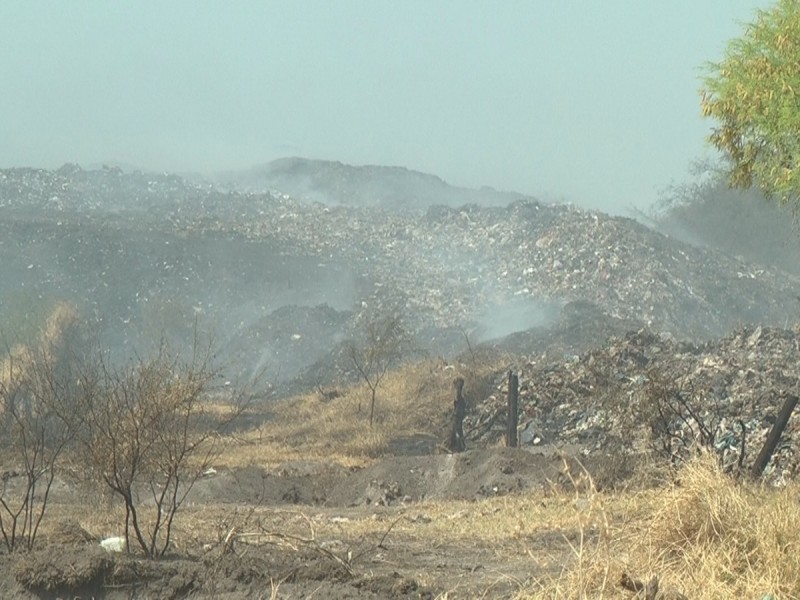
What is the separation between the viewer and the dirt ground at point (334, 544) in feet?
23.2

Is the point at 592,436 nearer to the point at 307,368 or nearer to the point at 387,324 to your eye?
the point at 387,324

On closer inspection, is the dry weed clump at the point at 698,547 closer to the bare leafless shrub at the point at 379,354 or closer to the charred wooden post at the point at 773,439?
the charred wooden post at the point at 773,439

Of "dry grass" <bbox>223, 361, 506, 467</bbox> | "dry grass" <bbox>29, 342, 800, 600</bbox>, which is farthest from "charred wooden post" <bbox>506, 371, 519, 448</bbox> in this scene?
"dry grass" <bbox>29, 342, 800, 600</bbox>

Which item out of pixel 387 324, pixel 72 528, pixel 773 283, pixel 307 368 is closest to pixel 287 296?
pixel 307 368

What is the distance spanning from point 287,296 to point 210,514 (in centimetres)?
3200

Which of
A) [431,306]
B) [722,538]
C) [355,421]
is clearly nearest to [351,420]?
[355,421]

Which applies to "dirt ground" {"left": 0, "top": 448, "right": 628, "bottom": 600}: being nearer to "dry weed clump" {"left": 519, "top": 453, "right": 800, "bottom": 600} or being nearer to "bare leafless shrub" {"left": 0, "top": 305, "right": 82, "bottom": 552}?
"bare leafless shrub" {"left": 0, "top": 305, "right": 82, "bottom": 552}

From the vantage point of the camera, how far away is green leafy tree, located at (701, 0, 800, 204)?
12297 millimetres

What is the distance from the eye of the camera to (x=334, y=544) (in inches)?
408

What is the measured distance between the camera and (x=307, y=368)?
36594mm

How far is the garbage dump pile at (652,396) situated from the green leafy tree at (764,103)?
116 inches

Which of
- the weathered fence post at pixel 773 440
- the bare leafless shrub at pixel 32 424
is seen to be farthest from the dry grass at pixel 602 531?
the weathered fence post at pixel 773 440

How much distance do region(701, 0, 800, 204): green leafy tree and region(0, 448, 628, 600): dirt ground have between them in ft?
14.4

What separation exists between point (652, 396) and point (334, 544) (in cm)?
583
